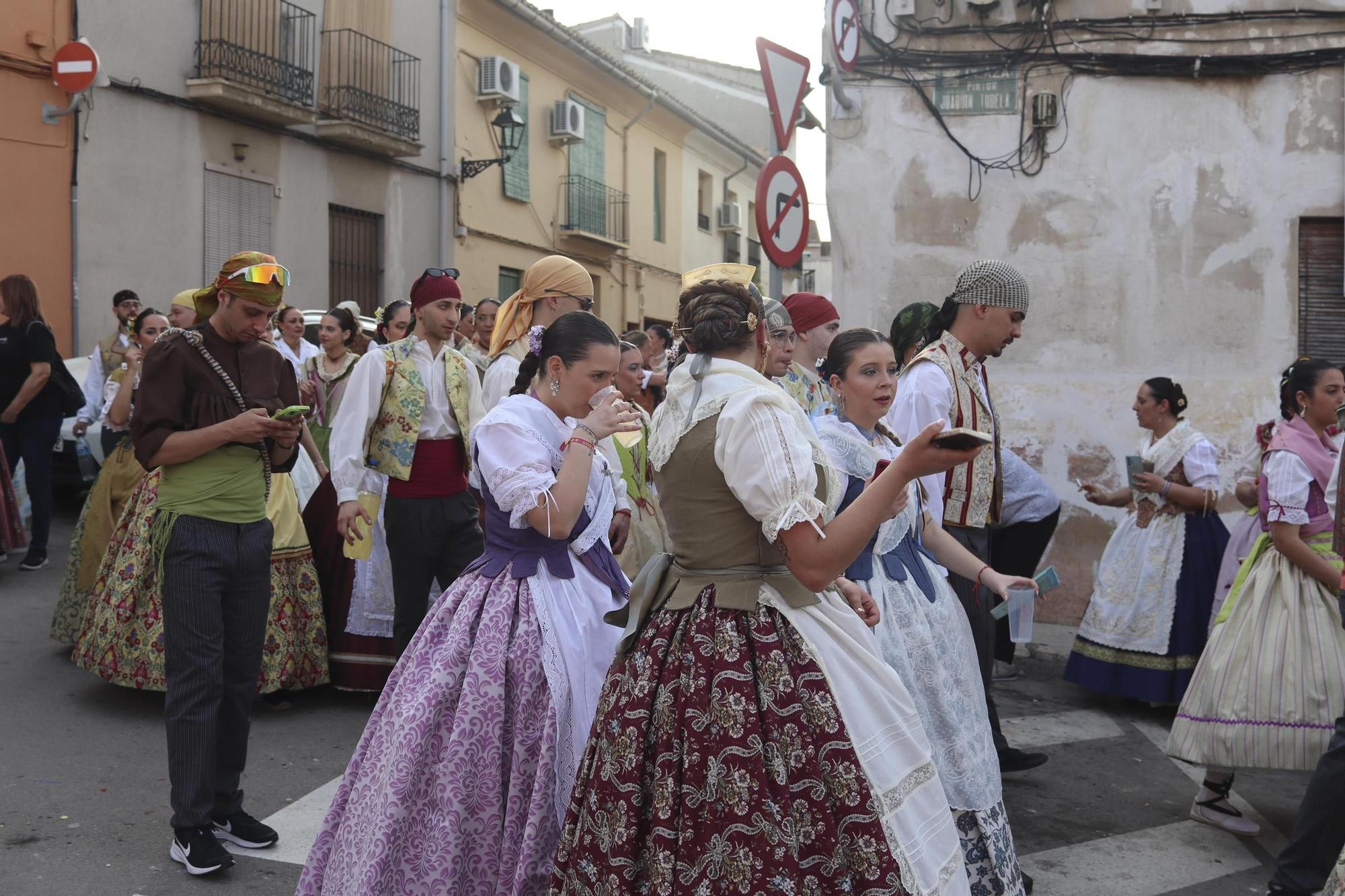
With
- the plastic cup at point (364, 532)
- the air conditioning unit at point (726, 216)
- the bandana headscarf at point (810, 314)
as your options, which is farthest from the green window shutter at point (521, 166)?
the plastic cup at point (364, 532)

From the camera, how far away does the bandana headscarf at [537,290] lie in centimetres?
502

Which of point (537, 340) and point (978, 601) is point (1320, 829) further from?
point (537, 340)

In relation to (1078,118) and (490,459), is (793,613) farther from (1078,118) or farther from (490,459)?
(1078,118)

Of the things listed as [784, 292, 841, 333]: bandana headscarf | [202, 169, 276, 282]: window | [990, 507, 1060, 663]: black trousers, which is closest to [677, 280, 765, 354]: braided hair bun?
[784, 292, 841, 333]: bandana headscarf

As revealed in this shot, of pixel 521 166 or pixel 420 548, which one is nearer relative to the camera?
pixel 420 548

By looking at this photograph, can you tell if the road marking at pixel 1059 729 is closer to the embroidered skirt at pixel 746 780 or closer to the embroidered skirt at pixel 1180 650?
the embroidered skirt at pixel 1180 650

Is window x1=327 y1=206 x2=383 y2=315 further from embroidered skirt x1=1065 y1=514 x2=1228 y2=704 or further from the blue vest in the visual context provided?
the blue vest

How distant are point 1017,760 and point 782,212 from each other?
120 inches

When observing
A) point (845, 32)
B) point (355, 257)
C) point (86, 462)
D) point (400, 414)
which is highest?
point (845, 32)

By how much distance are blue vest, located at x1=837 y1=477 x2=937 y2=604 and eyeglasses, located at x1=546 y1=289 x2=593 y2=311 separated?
1.72 meters

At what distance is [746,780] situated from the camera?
265cm

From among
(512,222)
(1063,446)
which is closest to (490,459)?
(1063,446)

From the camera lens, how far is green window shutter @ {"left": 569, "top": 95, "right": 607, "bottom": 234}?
2320 centimetres

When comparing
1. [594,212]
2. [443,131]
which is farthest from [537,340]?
[594,212]
